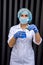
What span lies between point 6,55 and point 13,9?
685mm

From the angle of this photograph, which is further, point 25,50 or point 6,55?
point 6,55

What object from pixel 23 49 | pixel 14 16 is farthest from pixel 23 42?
pixel 14 16

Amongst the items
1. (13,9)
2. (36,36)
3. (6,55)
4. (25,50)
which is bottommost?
(6,55)

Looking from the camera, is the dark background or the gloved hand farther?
the dark background

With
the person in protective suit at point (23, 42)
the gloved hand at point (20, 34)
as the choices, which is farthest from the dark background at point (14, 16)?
the gloved hand at point (20, 34)

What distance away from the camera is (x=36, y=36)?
6.81 feet

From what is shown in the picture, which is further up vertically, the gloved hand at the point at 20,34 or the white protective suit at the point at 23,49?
the gloved hand at the point at 20,34

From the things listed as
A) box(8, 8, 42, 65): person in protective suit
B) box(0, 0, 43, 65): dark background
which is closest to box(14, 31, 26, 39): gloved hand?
box(8, 8, 42, 65): person in protective suit

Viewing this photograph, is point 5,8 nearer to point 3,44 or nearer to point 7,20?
point 7,20

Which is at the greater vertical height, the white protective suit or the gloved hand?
the gloved hand

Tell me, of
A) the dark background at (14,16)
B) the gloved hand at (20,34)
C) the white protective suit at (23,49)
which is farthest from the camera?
the dark background at (14,16)

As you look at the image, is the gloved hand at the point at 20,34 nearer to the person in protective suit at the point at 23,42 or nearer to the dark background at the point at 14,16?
the person in protective suit at the point at 23,42

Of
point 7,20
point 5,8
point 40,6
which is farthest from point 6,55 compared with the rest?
point 40,6

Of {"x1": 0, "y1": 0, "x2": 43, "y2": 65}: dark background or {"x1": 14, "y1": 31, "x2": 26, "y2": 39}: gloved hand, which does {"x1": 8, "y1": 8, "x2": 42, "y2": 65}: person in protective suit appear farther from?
{"x1": 0, "y1": 0, "x2": 43, "y2": 65}: dark background
